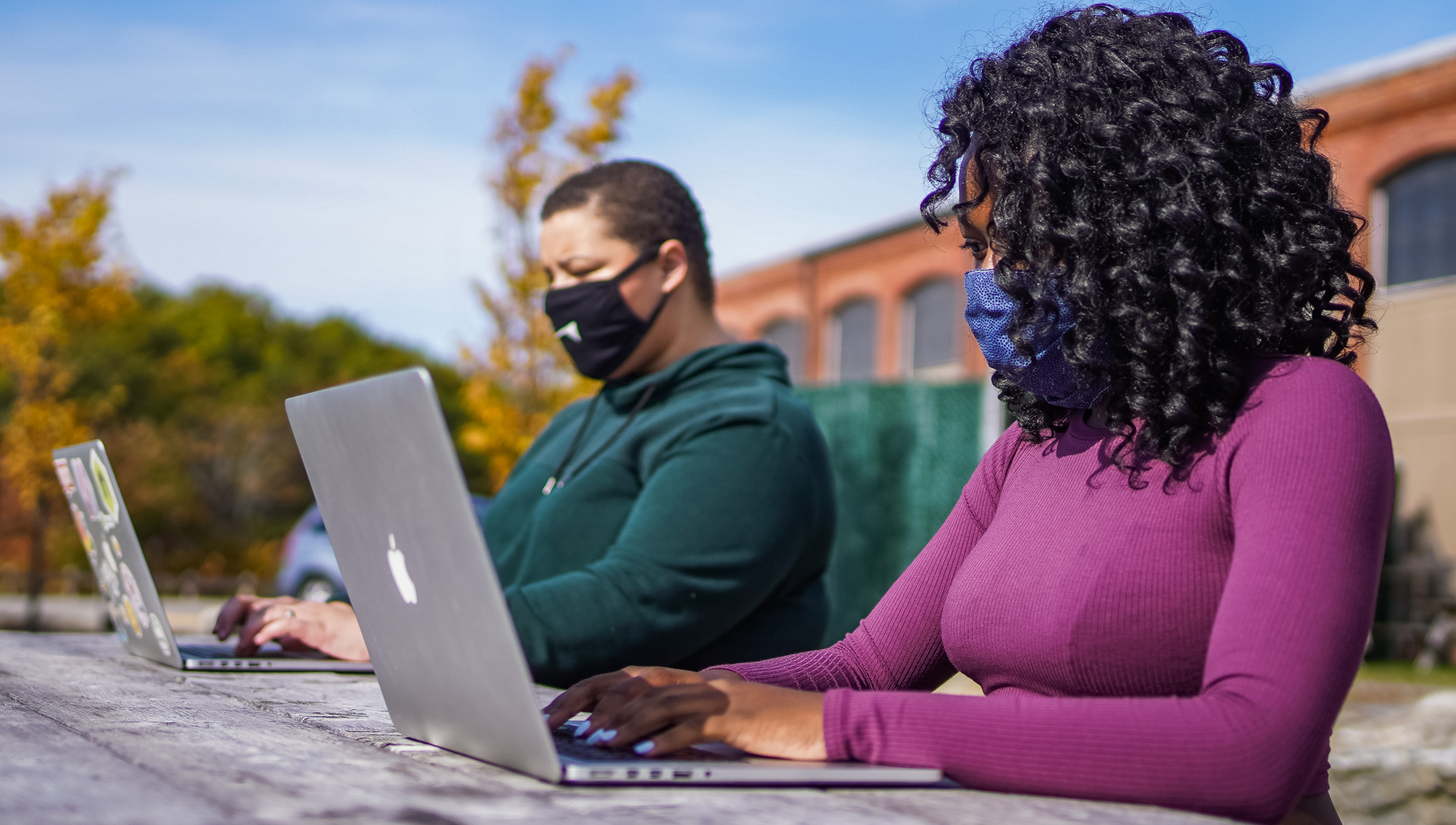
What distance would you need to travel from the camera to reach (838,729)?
123 cm

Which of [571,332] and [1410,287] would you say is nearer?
[571,332]

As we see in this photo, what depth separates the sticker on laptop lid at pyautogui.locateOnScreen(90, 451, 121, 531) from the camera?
2111mm

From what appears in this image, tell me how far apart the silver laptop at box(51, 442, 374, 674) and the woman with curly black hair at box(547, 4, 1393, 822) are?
38.6 inches

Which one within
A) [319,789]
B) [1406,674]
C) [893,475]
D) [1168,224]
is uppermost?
[1168,224]

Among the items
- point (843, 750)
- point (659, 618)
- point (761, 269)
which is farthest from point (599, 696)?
point (761, 269)

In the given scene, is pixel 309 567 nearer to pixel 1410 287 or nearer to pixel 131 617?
pixel 131 617

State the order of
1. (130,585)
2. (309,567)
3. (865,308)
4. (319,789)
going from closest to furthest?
(319,789), (130,585), (309,567), (865,308)

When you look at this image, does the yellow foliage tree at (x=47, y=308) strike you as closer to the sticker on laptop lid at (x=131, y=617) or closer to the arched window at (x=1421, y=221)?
the sticker on laptop lid at (x=131, y=617)

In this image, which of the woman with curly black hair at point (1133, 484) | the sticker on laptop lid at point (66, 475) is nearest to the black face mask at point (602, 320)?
the sticker on laptop lid at point (66, 475)

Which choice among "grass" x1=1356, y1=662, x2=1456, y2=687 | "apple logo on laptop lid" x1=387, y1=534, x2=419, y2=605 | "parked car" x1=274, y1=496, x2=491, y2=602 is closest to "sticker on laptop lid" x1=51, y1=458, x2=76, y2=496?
"apple logo on laptop lid" x1=387, y1=534, x2=419, y2=605

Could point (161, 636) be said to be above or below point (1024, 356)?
below

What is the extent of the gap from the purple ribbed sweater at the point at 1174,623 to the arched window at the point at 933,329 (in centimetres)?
1714

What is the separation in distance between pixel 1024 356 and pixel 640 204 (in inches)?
63.2

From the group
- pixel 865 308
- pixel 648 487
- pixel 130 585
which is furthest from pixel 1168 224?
pixel 865 308
